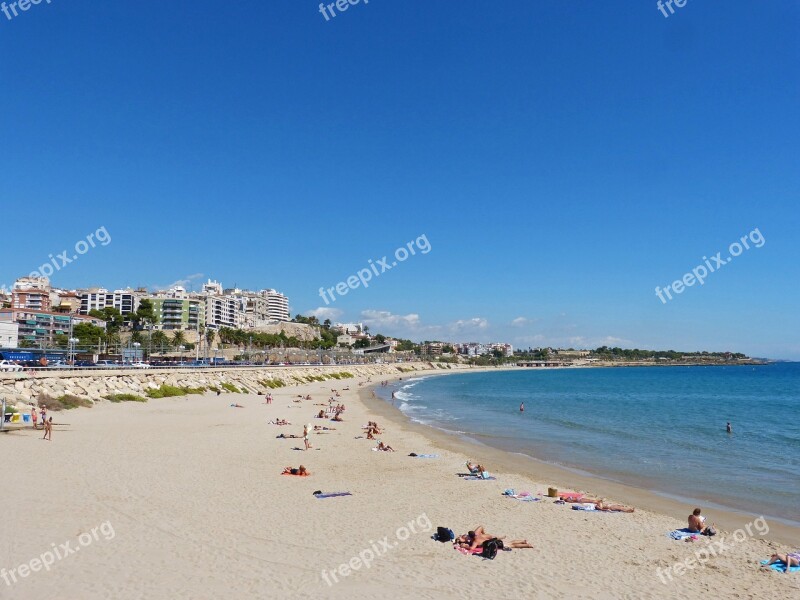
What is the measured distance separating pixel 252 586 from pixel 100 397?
31.7 metres

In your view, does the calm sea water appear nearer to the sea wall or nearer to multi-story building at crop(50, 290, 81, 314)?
the sea wall

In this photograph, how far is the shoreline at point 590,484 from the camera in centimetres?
1395

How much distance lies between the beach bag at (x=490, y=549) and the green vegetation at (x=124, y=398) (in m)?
32.2

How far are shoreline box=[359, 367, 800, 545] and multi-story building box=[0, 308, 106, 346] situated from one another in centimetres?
9346

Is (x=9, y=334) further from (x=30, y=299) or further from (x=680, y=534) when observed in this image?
(x=680, y=534)

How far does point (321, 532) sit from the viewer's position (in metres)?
11.6

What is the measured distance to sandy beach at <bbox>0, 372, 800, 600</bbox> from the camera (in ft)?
29.5

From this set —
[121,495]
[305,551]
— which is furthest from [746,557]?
[121,495]

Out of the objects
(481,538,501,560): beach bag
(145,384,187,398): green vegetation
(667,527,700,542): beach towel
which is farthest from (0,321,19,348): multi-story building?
(667,527,700,542): beach towel

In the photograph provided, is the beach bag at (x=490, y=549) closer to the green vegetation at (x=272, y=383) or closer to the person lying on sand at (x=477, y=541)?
the person lying on sand at (x=477, y=541)

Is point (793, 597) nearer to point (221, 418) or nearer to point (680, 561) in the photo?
point (680, 561)

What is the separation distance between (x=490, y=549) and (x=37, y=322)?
117588mm

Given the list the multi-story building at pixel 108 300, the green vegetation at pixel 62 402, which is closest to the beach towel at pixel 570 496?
the green vegetation at pixel 62 402

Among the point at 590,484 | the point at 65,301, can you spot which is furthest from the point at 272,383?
the point at 65,301
